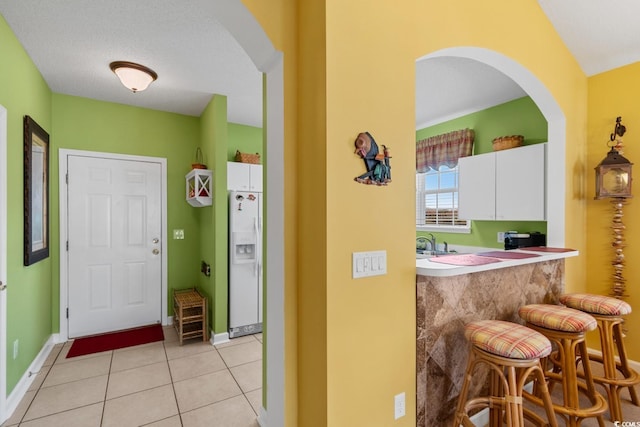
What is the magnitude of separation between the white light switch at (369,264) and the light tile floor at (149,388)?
4.73ft

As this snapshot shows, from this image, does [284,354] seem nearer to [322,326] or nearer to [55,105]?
[322,326]

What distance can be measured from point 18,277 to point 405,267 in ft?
9.58

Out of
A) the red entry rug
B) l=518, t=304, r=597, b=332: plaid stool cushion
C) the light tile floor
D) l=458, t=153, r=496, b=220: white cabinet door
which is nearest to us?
l=518, t=304, r=597, b=332: plaid stool cushion

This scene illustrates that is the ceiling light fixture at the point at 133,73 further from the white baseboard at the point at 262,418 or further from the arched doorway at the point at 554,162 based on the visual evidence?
the arched doorway at the point at 554,162

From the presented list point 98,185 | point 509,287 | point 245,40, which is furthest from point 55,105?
point 509,287

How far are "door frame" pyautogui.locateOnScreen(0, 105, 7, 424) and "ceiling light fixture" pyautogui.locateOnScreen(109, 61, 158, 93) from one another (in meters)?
0.90

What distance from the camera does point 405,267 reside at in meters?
1.67

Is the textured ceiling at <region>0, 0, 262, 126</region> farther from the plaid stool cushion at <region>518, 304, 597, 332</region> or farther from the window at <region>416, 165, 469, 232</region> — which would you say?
the window at <region>416, 165, 469, 232</region>

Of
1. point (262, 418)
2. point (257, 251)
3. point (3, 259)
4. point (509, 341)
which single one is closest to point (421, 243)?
point (257, 251)

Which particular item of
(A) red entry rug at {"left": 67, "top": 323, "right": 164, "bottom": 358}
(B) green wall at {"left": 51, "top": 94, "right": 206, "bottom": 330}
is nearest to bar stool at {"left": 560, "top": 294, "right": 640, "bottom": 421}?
(A) red entry rug at {"left": 67, "top": 323, "right": 164, "bottom": 358}

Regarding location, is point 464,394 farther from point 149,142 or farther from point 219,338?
point 149,142

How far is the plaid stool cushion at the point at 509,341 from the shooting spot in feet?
4.95

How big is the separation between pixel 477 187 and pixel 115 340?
4.51m

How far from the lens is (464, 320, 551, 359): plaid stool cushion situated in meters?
1.51
